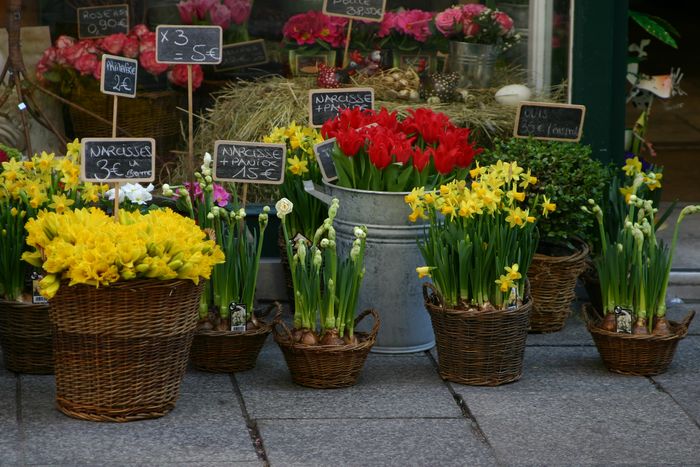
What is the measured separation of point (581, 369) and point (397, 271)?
2.69 ft

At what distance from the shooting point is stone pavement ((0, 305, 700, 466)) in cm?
408

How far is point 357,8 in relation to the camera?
5.99 meters

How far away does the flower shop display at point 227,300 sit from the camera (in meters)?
4.76

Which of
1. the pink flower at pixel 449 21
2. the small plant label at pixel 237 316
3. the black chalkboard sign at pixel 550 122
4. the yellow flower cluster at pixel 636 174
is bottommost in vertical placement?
the small plant label at pixel 237 316

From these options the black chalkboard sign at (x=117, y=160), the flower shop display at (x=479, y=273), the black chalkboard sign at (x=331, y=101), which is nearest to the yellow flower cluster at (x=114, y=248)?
the black chalkboard sign at (x=117, y=160)

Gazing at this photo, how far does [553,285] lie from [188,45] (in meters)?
1.83

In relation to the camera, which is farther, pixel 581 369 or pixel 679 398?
pixel 581 369

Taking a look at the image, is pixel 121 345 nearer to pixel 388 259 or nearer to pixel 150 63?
pixel 388 259

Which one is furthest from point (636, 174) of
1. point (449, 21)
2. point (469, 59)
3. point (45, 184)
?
point (45, 184)

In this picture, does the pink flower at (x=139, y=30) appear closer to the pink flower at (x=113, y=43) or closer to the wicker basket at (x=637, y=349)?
the pink flower at (x=113, y=43)

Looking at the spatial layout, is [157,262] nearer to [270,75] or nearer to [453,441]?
[453,441]

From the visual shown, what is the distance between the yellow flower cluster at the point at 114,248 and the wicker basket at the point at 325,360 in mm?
519

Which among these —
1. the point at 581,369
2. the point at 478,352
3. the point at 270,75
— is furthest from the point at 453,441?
the point at 270,75

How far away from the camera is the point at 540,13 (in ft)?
19.9
